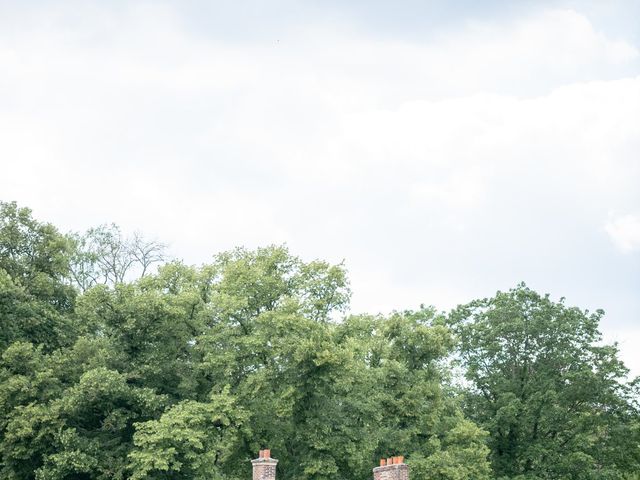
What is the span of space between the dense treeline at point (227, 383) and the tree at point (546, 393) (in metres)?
0.18

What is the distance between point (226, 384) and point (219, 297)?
12.5 ft

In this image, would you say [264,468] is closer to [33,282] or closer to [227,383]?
[227,383]

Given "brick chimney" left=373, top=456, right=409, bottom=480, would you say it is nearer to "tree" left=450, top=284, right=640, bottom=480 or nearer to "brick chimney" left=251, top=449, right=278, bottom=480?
"brick chimney" left=251, top=449, right=278, bottom=480

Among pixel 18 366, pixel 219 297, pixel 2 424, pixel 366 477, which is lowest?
pixel 366 477

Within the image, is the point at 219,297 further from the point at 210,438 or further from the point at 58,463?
the point at 58,463

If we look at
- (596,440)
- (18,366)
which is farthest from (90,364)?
(596,440)

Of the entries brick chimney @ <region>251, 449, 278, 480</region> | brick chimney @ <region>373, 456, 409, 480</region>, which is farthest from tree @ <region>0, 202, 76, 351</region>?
brick chimney @ <region>373, 456, 409, 480</region>

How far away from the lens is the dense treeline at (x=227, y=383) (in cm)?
3866

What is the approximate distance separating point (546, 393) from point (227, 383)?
63.5 feet

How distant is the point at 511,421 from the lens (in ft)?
168

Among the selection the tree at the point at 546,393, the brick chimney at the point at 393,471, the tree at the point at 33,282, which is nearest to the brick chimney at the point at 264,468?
the brick chimney at the point at 393,471

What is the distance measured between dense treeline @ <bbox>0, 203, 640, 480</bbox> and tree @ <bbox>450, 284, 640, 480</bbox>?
0.59ft

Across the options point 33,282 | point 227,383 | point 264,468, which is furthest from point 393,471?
point 33,282

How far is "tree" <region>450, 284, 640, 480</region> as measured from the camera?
50.8m
